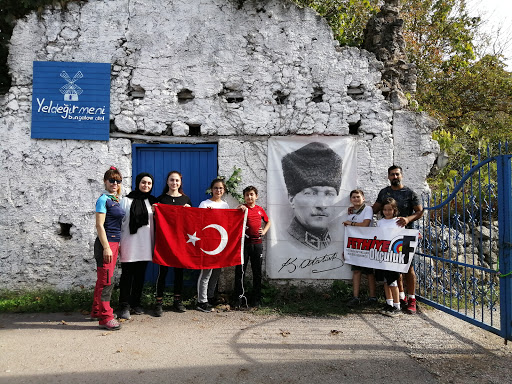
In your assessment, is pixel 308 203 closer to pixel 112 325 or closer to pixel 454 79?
pixel 112 325

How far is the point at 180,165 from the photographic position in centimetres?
540

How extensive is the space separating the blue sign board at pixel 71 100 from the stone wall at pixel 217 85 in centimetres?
12

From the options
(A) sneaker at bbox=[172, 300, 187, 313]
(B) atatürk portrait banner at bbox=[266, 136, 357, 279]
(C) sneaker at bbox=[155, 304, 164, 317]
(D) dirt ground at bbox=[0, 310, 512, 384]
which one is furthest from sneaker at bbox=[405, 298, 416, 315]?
(C) sneaker at bbox=[155, 304, 164, 317]

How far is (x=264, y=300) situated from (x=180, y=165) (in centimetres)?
227

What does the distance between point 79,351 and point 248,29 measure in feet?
15.3

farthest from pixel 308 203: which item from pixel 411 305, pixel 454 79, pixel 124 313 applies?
pixel 454 79

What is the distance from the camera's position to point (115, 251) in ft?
13.7

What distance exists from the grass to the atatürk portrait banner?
21 cm

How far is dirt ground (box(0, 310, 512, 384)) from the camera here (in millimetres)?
3047

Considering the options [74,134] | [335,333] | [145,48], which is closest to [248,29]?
[145,48]
